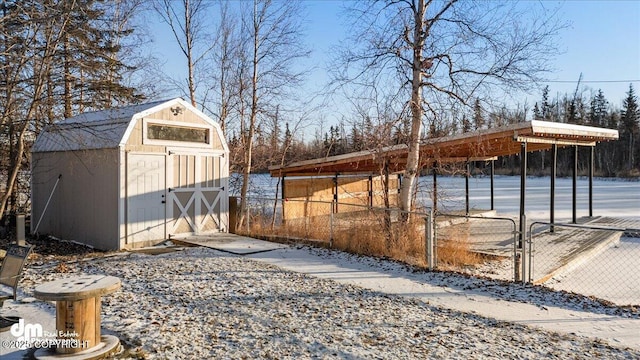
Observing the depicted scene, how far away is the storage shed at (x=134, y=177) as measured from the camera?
34.0 ft

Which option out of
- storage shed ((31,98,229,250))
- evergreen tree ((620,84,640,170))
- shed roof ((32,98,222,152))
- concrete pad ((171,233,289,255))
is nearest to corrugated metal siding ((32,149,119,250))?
storage shed ((31,98,229,250))

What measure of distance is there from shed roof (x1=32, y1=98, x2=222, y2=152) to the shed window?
390 mm

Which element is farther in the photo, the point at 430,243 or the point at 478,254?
the point at 478,254

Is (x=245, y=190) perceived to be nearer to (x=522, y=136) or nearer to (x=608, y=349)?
(x=522, y=136)

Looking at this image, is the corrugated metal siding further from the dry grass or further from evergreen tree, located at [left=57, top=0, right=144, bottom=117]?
the dry grass

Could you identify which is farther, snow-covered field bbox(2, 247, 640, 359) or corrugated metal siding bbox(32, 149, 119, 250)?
corrugated metal siding bbox(32, 149, 119, 250)

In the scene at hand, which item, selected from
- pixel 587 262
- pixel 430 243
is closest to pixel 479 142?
pixel 587 262

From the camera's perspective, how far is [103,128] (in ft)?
36.1

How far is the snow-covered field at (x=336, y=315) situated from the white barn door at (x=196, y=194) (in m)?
3.04

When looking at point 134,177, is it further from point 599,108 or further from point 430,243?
point 599,108

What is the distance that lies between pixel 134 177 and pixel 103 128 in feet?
5.52

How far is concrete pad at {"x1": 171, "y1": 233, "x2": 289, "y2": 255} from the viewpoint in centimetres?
1002

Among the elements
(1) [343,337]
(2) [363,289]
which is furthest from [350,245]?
(1) [343,337]

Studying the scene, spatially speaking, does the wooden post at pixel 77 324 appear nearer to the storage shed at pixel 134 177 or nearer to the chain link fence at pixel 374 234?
the chain link fence at pixel 374 234
